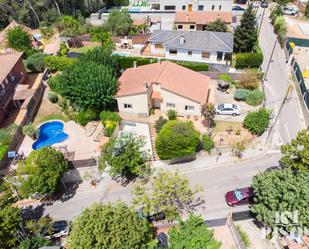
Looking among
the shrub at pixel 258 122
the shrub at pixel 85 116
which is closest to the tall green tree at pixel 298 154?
the shrub at pixel 258 122

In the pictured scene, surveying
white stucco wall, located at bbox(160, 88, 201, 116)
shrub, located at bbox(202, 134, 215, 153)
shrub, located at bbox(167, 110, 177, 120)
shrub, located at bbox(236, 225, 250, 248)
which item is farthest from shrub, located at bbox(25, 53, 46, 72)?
shrub, located at bbox(236, 225, 250, 248)

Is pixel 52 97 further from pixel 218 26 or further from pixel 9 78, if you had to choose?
pixel 218 26

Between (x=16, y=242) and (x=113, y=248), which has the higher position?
(x=113, y=248)

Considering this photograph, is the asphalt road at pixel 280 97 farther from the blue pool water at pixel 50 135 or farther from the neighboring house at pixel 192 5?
the blue pool water at pixel 50 135

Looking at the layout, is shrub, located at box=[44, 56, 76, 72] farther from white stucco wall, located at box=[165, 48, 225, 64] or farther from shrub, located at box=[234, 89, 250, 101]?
shrub, located at box=[234, 89, 250, 101]

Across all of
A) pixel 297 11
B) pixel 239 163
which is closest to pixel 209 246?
pixel 239 163

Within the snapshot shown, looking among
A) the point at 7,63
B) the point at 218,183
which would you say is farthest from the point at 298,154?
the point at 7,63

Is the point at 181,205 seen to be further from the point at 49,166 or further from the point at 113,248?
the point at 49,166
